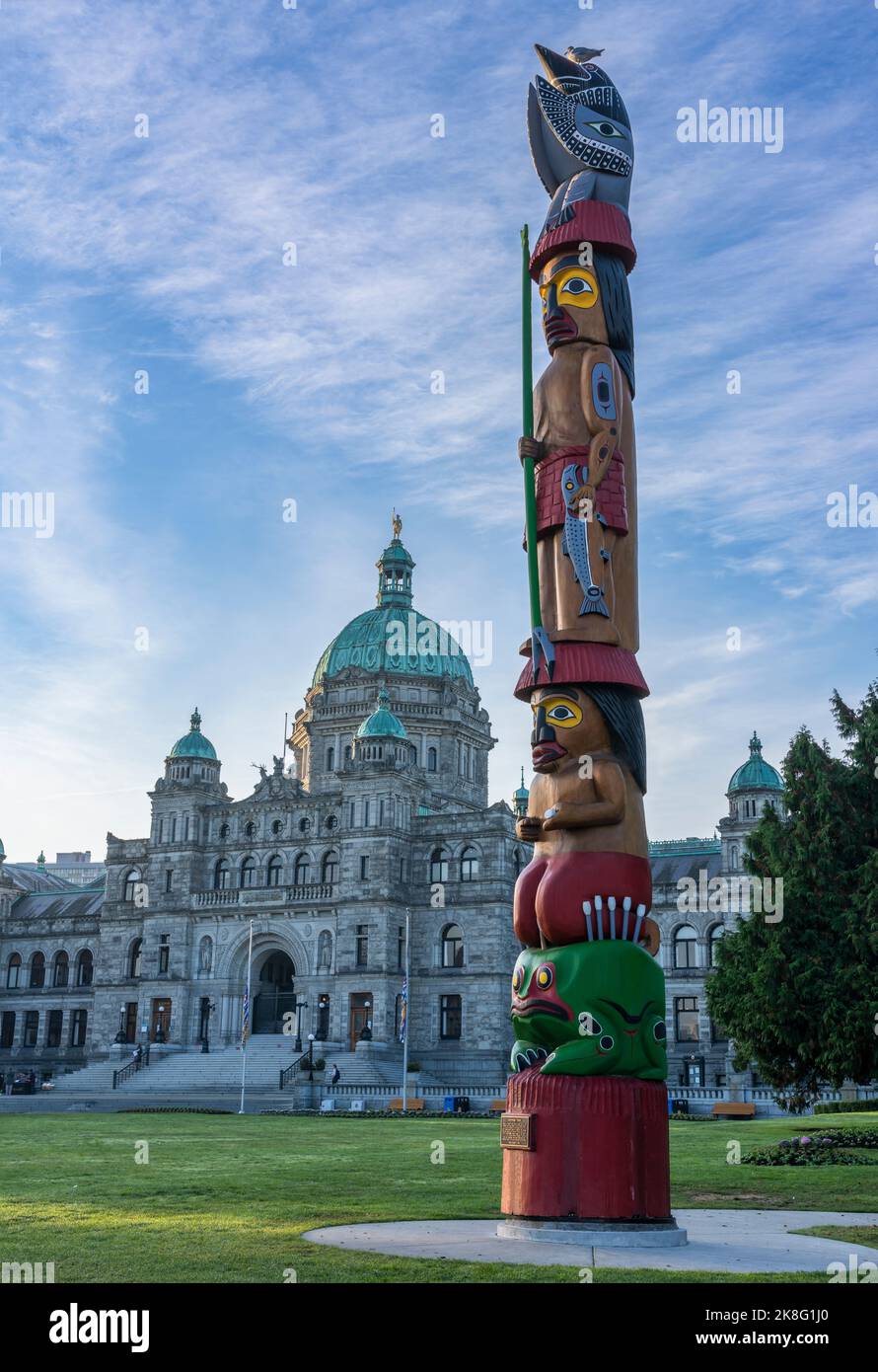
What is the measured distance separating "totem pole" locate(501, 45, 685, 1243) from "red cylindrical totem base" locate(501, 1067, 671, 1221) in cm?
2

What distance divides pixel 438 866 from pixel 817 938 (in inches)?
1756

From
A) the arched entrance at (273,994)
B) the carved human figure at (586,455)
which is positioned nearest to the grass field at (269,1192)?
the carved human figure at (586,455)

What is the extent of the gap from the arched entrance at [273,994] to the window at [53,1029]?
61.5ft

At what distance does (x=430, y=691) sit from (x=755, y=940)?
55.4 meters

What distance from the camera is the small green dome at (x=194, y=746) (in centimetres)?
8794

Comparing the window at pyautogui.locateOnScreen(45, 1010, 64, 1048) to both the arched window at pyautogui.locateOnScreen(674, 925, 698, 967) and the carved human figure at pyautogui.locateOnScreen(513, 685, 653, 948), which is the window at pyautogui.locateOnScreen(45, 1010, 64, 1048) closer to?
the arched window at pyautogui.locateOnScreen(674, 925, 698, 967)

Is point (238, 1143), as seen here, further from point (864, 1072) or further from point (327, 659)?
point (327, 659)

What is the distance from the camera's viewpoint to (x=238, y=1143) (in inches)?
1496

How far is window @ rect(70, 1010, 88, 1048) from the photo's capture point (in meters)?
95.5

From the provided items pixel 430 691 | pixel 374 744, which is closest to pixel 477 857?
pixel 374 744

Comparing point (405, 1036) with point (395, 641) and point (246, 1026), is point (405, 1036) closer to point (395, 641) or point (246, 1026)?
point (246, 1026)

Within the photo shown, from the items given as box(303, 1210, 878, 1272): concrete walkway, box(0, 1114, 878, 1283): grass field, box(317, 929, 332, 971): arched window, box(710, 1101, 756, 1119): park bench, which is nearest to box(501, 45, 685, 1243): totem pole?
box(303, 1210, 878, 1272): concrete walkway

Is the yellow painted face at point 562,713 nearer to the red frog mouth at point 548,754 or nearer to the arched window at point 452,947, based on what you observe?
the red frog mouth at point 548,754

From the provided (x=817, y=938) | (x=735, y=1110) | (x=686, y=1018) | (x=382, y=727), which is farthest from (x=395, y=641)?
(x=817, y=938)
